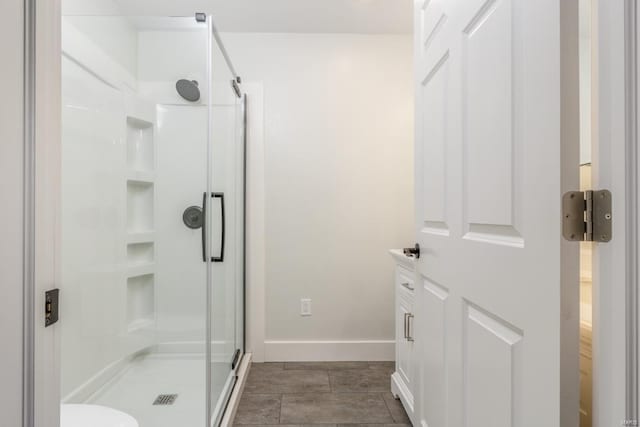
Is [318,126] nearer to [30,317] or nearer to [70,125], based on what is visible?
[70,125]

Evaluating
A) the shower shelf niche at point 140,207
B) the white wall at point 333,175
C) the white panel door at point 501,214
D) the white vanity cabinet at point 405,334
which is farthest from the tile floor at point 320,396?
the shower shelf niche at point 140,207

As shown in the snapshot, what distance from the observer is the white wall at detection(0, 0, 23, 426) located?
1.52 ft

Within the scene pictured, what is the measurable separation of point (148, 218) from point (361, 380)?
1.65m

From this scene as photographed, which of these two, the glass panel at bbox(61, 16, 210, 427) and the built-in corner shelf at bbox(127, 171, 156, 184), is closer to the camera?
the glass panel at bbox(61, 16, 210, 427)

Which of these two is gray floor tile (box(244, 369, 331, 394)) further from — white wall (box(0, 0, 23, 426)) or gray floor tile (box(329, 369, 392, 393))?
white wall (box(0, 0, 23, 426))

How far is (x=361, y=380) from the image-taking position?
2305mm

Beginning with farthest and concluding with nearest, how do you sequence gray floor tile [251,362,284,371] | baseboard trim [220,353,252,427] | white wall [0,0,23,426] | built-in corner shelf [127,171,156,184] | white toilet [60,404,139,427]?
gray floor tile [251,362,284,371]
built-in corner shelf [127,171,156,184]
baseboard trim [220,353,252,427]
white toilet [60,404,139,427]
white wall [0,0,23,426]

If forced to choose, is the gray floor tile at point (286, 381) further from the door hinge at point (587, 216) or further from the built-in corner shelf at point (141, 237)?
the door hinge at point (587, 216)

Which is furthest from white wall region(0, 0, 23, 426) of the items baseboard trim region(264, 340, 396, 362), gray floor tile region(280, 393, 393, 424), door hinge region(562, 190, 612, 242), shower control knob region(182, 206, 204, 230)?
baseboard trim region(264, 340, 396, 362)

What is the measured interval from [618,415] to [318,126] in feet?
7.66

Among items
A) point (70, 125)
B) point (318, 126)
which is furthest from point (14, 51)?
point (318, 126)

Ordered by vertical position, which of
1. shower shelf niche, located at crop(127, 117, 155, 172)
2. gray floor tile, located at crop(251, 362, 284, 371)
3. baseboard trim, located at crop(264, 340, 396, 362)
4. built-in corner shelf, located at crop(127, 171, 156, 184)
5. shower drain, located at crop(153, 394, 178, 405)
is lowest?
gray floor tile, located at crop(251, 362, 284, 371)

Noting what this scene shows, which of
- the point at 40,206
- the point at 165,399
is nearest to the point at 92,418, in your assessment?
the point at 165,399

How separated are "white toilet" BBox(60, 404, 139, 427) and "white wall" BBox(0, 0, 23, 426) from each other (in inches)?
28.2
